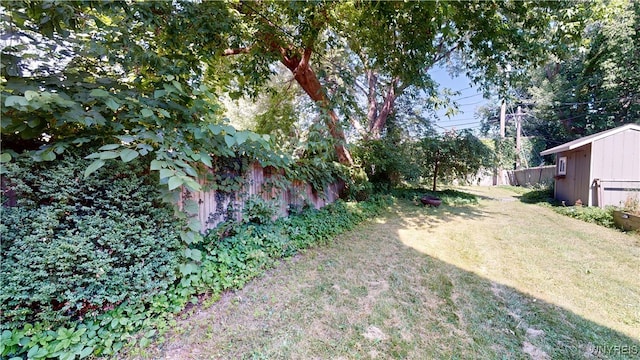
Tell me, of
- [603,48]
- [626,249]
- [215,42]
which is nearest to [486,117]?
[603,48]

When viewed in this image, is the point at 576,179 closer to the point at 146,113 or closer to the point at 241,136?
the point at 241,136

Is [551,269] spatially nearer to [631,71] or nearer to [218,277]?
[218,277]

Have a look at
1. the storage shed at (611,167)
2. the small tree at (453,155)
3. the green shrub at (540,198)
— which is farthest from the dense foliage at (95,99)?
the green shrub at (540,198)

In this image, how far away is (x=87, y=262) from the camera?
5.72 ft

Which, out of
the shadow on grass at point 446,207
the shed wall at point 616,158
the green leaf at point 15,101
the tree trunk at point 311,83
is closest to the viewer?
the green leaf at point 15,101

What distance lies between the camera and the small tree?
8.74 m

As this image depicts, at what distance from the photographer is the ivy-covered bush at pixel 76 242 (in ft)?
5.29

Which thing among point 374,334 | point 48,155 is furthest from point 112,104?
point 374,334

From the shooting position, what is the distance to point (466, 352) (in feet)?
6.36

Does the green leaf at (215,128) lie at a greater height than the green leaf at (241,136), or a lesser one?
greater

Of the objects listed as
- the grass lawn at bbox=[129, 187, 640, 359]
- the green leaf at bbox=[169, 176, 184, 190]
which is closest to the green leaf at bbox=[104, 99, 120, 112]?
the green leaf at bbox=[169, 176, 184, 190]

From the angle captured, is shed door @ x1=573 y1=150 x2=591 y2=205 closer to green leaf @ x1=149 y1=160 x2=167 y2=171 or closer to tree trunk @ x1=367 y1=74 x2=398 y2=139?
tree trunk @ x1=367 y1=74 x2=398 y2=139

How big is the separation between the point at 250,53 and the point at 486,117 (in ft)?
86.5

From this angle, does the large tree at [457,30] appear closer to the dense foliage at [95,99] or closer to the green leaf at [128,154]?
the dense foliage at [95,99]
